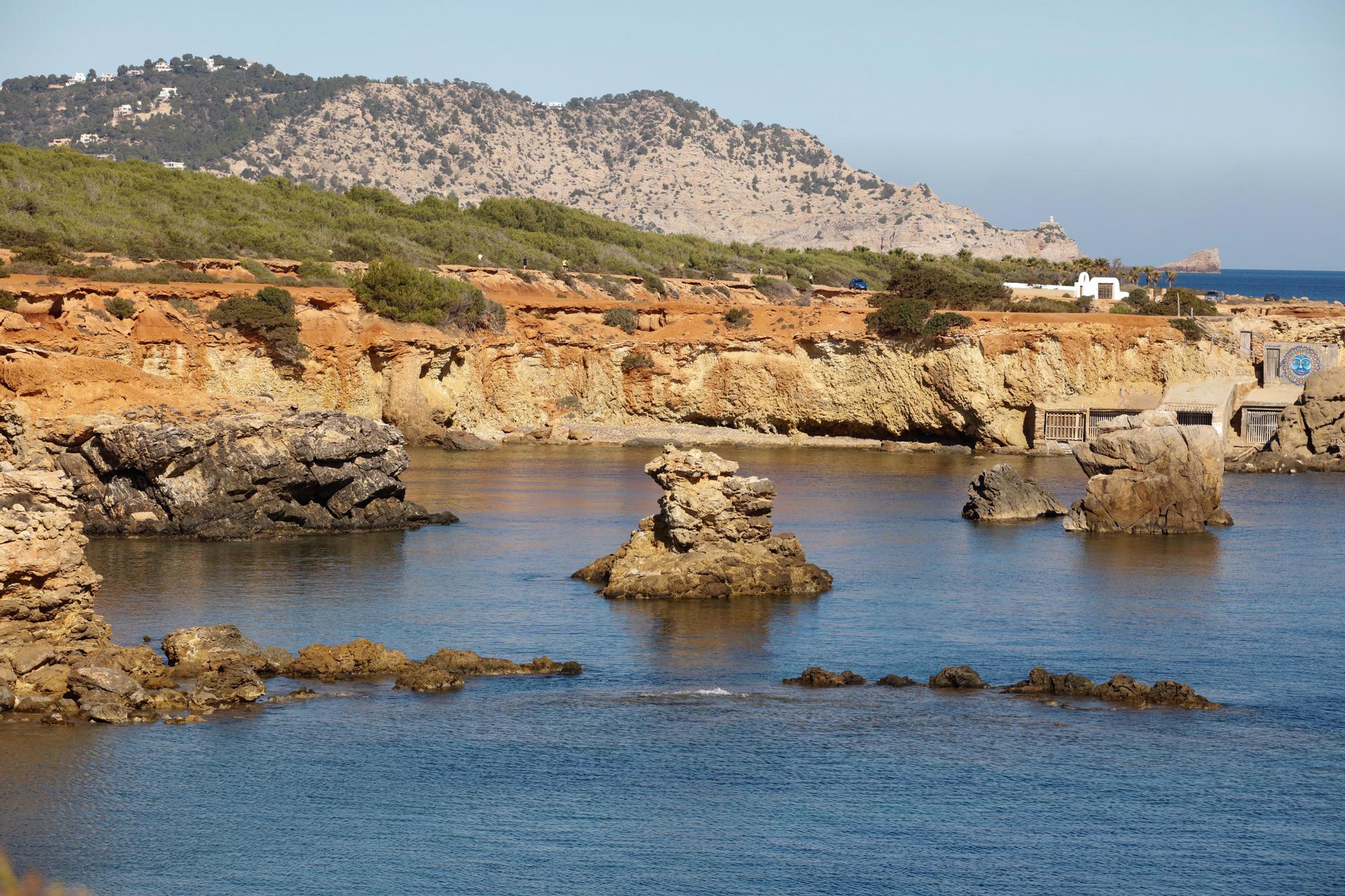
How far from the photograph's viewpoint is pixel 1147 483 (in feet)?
157

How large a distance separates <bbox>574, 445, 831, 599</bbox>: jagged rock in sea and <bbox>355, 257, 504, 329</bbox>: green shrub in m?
37.1

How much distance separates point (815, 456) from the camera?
68938mm

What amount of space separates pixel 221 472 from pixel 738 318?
36709 millimetres

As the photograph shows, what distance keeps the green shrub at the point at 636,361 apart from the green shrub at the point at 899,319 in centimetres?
1072

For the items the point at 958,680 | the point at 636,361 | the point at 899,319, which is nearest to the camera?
the point at 958,680

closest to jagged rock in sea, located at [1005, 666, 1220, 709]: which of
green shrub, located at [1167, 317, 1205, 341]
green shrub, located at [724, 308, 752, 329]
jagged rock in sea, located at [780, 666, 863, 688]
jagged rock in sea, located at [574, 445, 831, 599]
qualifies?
jagged rock in sea, located at [780, 666, 863, 688]

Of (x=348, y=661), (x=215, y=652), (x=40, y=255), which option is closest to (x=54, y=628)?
(x=215, y=652)

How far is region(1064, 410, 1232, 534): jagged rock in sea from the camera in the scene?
47531 mm

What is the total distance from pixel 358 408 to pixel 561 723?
47.1m

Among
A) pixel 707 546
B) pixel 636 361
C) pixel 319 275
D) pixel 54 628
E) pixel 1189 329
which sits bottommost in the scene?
pixel 54 628

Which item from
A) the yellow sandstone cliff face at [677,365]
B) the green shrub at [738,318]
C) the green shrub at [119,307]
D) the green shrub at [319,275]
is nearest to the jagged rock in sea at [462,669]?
the yellow sandstone cliff face at [677,365]

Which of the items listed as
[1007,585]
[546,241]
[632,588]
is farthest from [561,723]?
[546,241]

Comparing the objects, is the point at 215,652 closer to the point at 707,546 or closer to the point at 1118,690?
the point at 707,546

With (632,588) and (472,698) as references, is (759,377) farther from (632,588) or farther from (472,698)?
(472,698)
